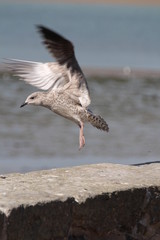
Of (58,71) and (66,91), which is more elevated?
(58,71)

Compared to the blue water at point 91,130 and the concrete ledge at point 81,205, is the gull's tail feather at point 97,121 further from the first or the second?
the blue water at point 91,130

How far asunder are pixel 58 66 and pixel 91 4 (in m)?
122

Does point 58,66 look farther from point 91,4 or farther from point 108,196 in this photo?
point 91,4

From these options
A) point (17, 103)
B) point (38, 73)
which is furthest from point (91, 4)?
point (38, 73)

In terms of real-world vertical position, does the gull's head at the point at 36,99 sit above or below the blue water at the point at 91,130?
below

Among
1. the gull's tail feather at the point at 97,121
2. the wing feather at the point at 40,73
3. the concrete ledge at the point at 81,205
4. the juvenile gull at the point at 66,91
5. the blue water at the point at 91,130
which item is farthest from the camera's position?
the blue water at the point at 91,130

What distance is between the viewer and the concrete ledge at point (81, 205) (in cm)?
427

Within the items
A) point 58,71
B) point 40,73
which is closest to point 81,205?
point 58,71

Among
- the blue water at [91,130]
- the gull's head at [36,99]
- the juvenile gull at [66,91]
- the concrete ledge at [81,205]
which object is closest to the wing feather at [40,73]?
the juvenile gull at [66,91]

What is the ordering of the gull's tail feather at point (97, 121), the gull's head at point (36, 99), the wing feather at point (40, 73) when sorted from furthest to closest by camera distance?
the wing feather at point (40, 73) → the gull's head at point (36, 99) → the gull's tail feather at point (97, 121)

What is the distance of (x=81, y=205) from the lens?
4.52m

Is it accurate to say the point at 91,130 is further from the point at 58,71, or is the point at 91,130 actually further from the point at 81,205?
the point at 81,205

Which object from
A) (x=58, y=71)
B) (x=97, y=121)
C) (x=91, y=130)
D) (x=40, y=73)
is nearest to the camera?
(x=97, y=121)

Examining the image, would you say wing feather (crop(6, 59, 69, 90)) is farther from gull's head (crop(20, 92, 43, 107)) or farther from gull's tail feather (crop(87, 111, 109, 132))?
gull's tail feather (crop(87, 111, 109, 132))
